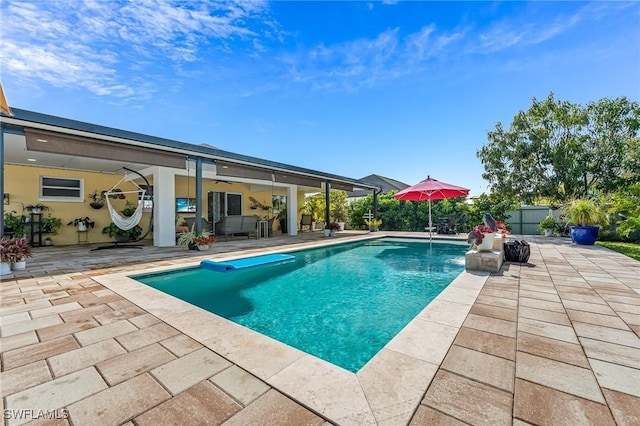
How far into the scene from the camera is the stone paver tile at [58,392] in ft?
4.85

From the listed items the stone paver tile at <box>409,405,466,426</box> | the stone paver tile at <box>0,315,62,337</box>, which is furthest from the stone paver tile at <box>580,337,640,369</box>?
the stone paver tile at <box>0,315,62,337</box>

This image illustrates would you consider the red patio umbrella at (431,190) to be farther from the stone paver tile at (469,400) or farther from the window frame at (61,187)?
the window frame at (61,187)

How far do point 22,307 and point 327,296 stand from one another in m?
3.66

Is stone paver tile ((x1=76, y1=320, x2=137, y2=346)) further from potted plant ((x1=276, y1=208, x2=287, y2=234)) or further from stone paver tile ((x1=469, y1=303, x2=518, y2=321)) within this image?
potted plant ((x1=276, y1=208, x2=287, y2=234))

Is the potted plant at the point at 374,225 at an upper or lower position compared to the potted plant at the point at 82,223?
lower

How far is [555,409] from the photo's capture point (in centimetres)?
140

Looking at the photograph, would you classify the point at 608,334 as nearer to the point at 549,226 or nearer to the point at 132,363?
the point at 132,363

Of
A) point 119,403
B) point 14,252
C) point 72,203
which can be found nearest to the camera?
point 119,403

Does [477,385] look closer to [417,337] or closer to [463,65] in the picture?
[417,337]

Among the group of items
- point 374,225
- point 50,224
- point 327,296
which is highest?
point 50,224

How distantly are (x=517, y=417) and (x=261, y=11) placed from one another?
321 inches

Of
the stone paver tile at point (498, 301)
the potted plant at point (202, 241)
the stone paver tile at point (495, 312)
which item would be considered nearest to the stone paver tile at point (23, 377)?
the stone paver tile at point (495, 312)

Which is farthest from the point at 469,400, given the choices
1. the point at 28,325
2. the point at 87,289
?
the point at 87,289

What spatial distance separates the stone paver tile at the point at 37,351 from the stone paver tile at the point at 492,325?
3360 mm
